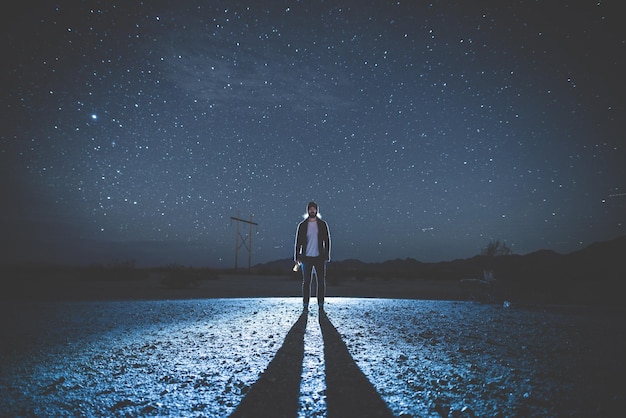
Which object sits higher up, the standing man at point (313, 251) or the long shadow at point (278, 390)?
the standing man at point (313, 251)

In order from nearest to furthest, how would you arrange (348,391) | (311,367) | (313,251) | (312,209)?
1. (348,391)
2. (311,367)
3. (313,251)
4. (312,209)

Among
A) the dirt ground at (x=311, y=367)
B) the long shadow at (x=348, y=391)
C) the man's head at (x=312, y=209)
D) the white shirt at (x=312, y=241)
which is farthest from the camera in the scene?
the man's head at (x=312, y=209)

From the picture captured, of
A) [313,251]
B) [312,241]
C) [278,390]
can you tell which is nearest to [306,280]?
[313,251]

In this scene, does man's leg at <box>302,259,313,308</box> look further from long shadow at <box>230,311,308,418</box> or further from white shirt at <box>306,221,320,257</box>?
long shadow at <box>230,311,308,418</box>

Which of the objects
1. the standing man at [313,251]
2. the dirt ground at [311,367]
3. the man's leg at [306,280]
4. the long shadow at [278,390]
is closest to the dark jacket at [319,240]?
the standing man at [313,251]

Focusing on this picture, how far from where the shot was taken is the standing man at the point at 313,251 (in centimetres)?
719

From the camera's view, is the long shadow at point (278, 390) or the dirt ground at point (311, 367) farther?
the dirt ground at point (311, 367)

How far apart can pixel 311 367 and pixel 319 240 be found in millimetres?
4104

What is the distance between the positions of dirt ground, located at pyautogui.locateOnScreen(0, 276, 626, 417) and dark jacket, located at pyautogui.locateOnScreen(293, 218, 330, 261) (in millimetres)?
1604

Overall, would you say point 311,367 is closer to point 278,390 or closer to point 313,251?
point 278,390

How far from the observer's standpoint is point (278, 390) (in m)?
2.63

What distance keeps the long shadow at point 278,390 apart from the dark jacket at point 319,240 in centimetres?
343

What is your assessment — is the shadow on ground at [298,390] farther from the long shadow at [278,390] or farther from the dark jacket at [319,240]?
the dark jacket at [319,240]

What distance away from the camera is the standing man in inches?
283
